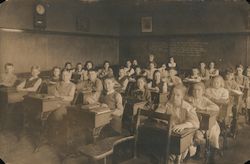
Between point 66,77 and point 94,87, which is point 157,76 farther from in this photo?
point 66,77

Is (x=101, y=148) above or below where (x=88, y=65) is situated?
Answer: below

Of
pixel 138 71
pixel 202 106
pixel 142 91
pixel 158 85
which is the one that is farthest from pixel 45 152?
pixel 202 106

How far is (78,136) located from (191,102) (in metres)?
1.51

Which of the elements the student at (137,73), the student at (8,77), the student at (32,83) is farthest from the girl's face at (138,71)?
the student at (8,77)

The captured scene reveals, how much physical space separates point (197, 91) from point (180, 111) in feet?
1.20

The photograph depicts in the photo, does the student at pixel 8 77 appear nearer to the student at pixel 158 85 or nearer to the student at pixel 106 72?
the student at pixel 106 72

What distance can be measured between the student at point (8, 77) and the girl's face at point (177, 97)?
2120 mm

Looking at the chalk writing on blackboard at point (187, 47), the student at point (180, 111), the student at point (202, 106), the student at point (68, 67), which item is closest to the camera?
the student at point (180, 111)

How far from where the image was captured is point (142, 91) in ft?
14.2

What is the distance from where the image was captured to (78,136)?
4.33 m

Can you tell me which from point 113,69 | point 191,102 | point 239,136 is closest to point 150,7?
point 113,69

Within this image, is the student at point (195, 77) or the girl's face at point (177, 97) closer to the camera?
the girl's face at point (177, 97)

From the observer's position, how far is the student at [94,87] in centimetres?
439

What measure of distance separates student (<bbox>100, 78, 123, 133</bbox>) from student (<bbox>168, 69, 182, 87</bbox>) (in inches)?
26.7
